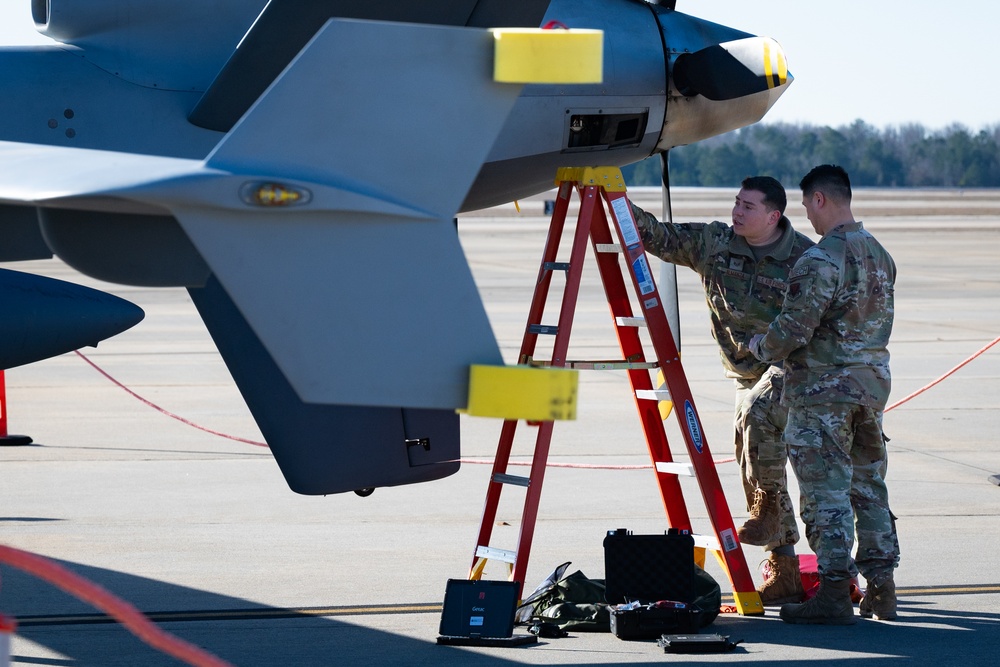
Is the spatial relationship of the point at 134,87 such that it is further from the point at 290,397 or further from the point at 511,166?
the point at 511,166

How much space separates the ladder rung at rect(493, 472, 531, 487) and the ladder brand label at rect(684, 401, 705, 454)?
0.86 meters

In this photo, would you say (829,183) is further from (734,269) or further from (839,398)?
(839,398)

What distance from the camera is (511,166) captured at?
260 inches

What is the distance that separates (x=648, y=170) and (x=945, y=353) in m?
122

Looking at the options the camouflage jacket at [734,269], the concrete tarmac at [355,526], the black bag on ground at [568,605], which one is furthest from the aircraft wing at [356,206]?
the camouflage jacket at [734,269]

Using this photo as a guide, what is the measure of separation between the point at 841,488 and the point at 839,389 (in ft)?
1.57

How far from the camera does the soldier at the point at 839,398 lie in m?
6.01

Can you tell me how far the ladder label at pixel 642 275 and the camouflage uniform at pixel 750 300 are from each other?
43 cm

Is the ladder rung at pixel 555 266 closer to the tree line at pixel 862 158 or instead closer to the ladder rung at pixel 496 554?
the ladder rung at pixel 496 554

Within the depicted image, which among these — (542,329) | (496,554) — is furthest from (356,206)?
(496,554)

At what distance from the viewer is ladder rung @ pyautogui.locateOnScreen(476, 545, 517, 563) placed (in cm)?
598

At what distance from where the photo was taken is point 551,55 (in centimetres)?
340

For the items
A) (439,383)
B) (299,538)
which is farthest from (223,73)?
(299,538)

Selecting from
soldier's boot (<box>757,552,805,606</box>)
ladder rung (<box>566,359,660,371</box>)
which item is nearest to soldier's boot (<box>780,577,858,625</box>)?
soldier's boot (<box>757,552,805,606</box>)
